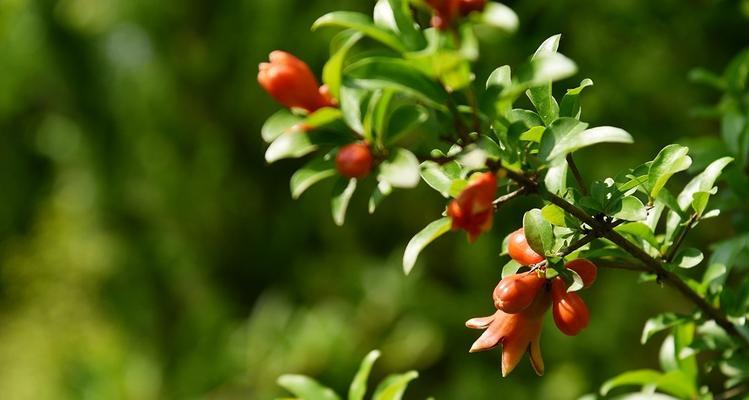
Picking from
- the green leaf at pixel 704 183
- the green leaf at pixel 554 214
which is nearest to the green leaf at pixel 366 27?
the green leaf at pixel 554 214

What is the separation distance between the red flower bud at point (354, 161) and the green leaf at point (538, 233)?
4.1 inches

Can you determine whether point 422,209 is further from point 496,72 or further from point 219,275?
point 496,72

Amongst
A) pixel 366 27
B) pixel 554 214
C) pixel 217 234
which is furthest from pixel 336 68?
pixel 217 234

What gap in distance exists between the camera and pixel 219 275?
260cm

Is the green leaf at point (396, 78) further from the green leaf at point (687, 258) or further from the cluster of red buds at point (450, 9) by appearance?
the green leaf at point (687, 258)

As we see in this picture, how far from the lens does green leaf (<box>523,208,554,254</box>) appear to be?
426mm

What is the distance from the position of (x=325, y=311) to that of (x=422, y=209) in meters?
0.42

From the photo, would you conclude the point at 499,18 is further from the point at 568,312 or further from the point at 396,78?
the point at 568,312

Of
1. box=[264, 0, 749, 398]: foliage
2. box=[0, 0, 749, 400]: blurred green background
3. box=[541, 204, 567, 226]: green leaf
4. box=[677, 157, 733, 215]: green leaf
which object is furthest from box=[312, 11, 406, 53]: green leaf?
box=[0, 0, 749, 400]: blurred green background

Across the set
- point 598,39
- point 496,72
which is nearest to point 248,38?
point 598,39

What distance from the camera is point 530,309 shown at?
450 millimetres

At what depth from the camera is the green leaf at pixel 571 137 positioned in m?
0.39

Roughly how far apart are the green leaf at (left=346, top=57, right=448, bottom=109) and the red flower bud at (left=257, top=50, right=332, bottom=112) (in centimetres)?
3

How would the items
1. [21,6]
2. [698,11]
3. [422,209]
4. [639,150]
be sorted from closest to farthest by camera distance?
[698,11] < [639,150] < [21,6] < [422,209]
